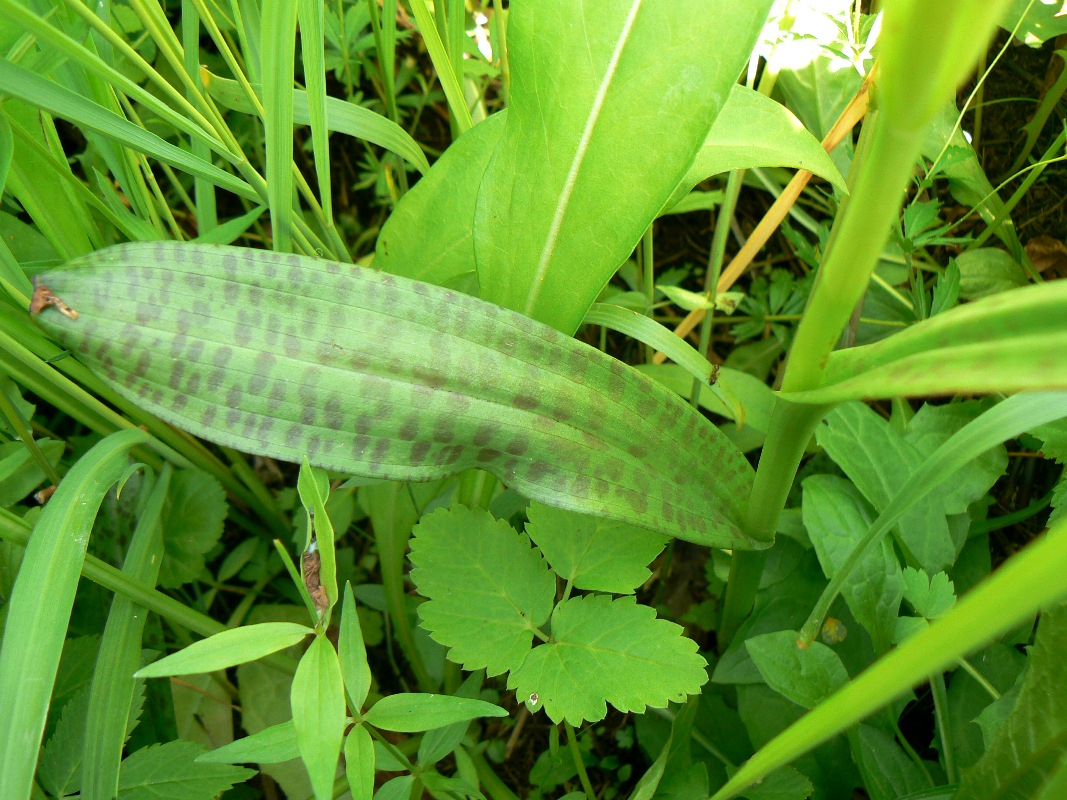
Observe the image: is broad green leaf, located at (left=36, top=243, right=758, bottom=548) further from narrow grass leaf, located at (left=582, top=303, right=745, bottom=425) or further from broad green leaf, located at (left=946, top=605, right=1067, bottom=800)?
broad green leaf, located at (left=946, top=605, right=1067, bottom=800)

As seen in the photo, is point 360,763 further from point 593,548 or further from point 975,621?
point 975,621

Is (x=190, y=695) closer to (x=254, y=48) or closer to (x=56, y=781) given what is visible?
(x=56, y=781)

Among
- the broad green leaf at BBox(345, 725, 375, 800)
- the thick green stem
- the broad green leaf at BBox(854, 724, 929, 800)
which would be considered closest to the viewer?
the thick green stem

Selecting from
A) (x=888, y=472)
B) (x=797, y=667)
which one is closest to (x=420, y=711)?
(x=797, y=667)

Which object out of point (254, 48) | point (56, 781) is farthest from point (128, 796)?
point (254, 48)

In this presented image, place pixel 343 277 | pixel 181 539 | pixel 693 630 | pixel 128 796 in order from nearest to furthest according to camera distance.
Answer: pixel 343 277, pixel 128 796, pixel 181 539, pixel 693 630

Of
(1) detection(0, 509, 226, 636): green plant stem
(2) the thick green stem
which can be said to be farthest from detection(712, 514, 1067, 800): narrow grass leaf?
(1) detection(0, 509, 226, 636): green plant stem

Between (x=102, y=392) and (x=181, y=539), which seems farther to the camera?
(x=181, y=539)
